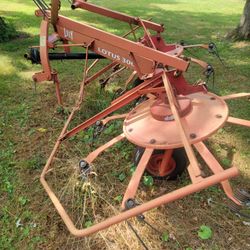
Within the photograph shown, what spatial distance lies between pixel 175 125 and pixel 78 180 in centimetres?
127

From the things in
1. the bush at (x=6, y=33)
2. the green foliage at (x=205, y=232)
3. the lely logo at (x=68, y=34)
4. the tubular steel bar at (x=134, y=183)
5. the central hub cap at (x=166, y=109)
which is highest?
the lely logo at (x=68, y=34)

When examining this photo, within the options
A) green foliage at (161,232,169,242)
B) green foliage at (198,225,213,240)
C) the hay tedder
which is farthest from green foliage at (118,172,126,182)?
green foliage at (198,225,213,240)

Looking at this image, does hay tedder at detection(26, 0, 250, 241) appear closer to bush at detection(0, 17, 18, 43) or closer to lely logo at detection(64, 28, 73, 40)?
lely logo at detection(64, 28, 73, 40)

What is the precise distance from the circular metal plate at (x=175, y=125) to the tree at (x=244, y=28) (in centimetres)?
571

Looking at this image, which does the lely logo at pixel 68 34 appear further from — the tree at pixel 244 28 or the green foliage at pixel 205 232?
the tree at pixel 244 28

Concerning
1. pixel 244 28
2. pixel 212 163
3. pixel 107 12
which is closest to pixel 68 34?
pixel 107 12

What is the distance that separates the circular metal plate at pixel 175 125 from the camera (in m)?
3.06

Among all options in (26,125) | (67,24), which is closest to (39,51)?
(67,24)

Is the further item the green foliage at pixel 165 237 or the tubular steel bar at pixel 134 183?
the green foliage at pixel 165 237

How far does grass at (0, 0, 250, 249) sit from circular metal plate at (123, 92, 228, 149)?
75cm

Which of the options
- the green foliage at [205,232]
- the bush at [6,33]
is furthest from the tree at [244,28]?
the green foliage at [205,232]

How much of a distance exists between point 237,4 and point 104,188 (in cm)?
1801

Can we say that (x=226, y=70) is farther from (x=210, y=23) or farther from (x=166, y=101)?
(x=210, y=23)

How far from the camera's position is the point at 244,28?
8828 mm
